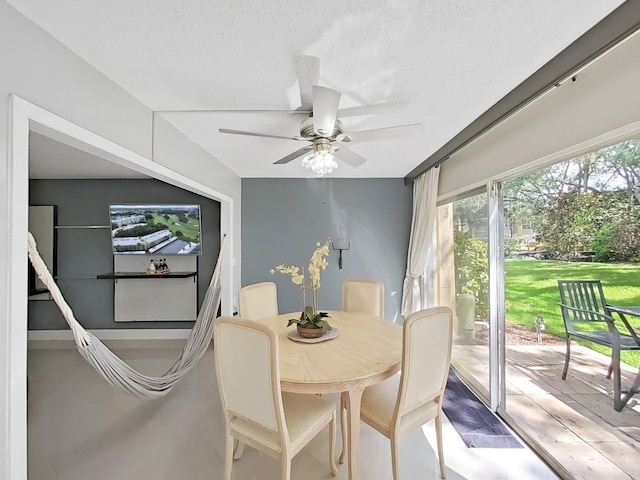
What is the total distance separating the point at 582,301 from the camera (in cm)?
171

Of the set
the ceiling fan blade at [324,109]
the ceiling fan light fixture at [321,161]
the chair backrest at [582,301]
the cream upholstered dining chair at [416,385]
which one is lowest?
the cream upholstered dining chair at [416,385]

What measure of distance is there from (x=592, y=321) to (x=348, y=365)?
143 cm

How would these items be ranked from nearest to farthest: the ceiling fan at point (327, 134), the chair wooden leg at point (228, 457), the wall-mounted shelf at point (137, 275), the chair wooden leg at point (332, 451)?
1. the chair wooden leg at point (228, 457)
2. the ceiling fan at point (327, 134)
3. the chair wooden leg at point (332, 451)
4. the wall-mounted shelf at point (137, 275)

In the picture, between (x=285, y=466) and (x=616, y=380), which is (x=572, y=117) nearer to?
(x=616, y=380)

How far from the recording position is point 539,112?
1.86m

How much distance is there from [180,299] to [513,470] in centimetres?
396

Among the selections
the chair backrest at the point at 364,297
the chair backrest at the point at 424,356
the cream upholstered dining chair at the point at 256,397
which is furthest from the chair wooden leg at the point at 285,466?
the chair backrest at the point at 364,297

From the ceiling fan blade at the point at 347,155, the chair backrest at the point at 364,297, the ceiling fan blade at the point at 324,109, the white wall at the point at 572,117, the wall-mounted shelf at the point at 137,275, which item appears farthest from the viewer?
the wall-mounted shelf at the point at 137,275

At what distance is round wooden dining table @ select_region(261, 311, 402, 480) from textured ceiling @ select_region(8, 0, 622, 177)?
5.20 ft

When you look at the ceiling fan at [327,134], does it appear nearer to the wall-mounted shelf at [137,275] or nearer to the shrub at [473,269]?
the shrub at [473,269]

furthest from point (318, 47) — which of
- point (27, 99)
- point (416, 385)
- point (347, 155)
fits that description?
point (416, 385)

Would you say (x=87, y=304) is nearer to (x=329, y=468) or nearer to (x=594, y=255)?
(x=329, y=468)

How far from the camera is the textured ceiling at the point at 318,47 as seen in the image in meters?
1.10

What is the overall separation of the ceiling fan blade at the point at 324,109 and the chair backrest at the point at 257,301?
60.0 inches
